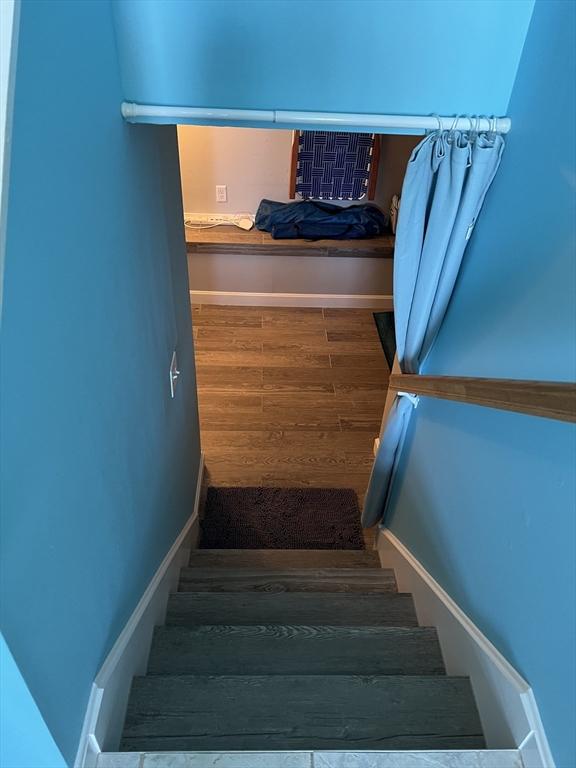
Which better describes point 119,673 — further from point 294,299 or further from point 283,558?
point 294,299

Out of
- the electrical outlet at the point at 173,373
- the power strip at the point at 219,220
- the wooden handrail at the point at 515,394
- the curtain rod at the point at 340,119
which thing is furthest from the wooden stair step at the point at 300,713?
the power strip at the point at 219,220

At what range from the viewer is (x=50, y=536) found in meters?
A: 0.92

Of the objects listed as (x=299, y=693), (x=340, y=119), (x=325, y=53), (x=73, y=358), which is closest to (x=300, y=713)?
(x=299, y=693)

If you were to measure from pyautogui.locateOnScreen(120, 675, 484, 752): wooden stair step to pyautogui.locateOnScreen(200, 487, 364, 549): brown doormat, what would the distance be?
1.46 meters

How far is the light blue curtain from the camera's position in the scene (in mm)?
1502

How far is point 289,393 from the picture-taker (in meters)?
3.77

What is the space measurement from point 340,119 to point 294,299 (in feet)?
10.2

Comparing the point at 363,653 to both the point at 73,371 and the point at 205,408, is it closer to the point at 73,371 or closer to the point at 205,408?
the point at 73,371

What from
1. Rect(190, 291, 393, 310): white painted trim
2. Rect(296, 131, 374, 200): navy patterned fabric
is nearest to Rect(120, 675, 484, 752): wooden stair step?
Rect(190, 291, 393, 310): white painted trim

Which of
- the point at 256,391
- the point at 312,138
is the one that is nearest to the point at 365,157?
the point at 312,138

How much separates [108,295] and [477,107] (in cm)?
106

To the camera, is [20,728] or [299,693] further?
[299,693]

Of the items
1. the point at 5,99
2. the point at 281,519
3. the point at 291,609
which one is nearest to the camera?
the point at 5,99

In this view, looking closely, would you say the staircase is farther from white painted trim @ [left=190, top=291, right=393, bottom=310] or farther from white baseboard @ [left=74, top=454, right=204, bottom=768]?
white painted trim @ [left=190, top=291, right=393, bottom=310]
